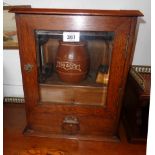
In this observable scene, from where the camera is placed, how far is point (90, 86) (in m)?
0.94

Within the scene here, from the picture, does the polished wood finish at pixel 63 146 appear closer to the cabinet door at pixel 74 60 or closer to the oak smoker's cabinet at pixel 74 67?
the oak smoker's cabinet at pixel 74 67

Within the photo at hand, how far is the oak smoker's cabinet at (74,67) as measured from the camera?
0.78 metres

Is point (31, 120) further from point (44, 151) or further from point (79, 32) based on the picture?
point (79, 32)

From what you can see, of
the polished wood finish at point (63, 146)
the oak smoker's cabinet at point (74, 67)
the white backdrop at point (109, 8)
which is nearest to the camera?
the oak smoker's cabinet at point (74, 67)

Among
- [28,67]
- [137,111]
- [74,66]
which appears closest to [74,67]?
[74,66]

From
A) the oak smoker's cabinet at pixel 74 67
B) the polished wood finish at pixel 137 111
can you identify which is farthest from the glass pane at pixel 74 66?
the polished wood finish at pixel 137 111

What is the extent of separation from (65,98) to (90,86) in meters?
0.13

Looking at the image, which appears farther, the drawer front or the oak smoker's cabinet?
the drawer front

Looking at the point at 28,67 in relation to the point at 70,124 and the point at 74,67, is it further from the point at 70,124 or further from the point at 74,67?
the point at 70,124

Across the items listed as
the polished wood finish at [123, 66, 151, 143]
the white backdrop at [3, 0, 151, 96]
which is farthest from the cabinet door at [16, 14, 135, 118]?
the white backdrop at [3, 0, 151, 96]

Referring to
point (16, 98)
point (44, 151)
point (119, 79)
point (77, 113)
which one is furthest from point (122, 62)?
point (16, 98)

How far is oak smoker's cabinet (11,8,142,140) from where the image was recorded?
78 centimetres

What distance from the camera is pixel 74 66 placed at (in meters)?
0.90

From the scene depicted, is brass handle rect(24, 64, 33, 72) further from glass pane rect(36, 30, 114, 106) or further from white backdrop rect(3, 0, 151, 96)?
white backdrop rect(3, 0, 151, 96)
